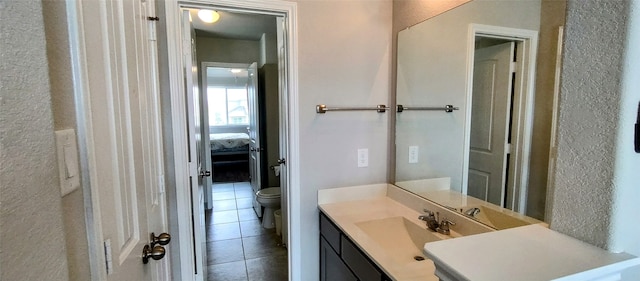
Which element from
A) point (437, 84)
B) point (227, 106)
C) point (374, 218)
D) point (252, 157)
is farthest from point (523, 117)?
point (227, 106)

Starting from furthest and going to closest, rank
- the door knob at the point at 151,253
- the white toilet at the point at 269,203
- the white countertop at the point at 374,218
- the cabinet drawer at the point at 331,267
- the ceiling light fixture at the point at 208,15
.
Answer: the white toilet at the point at 269,203, the ceiling light fixture at the point at 208,15, the cabinet drawer at the point at 331,267, the white countertop at the point at 374,218, the door knob at the point at 151,253

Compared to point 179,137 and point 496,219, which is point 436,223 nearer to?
point 496,219

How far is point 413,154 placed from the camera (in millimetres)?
1988

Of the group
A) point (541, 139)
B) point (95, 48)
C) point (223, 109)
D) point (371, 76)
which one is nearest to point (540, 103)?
point (541, 139)

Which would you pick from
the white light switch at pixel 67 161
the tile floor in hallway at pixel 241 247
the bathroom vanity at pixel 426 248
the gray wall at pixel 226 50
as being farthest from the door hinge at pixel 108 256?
the gray wall at pixel 226 50

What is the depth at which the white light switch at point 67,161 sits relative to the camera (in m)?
0.55

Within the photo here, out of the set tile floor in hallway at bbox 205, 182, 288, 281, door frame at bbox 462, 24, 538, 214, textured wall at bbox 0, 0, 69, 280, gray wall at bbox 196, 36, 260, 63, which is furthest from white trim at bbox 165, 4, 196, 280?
gray wall at bbox 196, 36, 260, 63

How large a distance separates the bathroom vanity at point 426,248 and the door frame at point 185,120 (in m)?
0.19

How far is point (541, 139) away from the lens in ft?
3.86

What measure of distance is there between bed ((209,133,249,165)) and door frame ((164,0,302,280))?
4921 millimetres

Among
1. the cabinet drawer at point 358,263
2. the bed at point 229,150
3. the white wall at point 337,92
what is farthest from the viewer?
the bed at point 229,150

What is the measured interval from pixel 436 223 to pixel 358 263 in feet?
1.55

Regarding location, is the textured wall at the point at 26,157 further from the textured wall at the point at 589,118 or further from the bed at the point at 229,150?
the bed at the point at 229,150

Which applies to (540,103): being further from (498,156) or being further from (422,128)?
(422,128)
